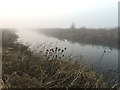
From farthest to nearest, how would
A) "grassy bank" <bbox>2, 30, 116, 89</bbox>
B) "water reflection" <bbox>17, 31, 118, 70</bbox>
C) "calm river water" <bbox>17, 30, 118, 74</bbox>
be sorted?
"water reflection" <bbox>17, 31, 118, 70</bbox>
"calm river water" <bbox>17, 30, 118, 74</bbox>
"grassy bank" <bbox>2, 30, 116, 89</bbox>

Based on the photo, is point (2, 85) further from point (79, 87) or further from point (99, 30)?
point (99, 30)

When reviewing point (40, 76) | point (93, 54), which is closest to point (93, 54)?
point (93, 54)

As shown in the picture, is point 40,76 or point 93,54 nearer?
point 40,76

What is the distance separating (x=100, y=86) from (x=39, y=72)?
124cm

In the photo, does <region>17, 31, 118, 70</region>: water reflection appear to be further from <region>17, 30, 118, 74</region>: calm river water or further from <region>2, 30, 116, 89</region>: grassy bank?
<region>2, 30, 116, 89</region>: grassy bank

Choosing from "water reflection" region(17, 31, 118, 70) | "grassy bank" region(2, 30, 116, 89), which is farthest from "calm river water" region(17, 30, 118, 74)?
"grassy bank" region(2, 30, 116, 89)

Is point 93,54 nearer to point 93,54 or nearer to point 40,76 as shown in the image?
point 93,54

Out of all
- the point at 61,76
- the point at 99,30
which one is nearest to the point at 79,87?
the point at 61,76

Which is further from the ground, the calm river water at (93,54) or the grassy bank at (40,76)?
the grassy bank at (40,76)

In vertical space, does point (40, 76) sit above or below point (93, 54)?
above

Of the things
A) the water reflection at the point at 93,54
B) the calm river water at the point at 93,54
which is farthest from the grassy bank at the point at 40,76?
the calm river water at the point at 93,54

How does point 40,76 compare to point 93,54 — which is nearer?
point 40,76

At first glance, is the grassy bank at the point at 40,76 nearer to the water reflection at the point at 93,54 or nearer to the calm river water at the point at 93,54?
the water reflection at the point at 93,54

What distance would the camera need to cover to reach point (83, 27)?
35.1 meters
